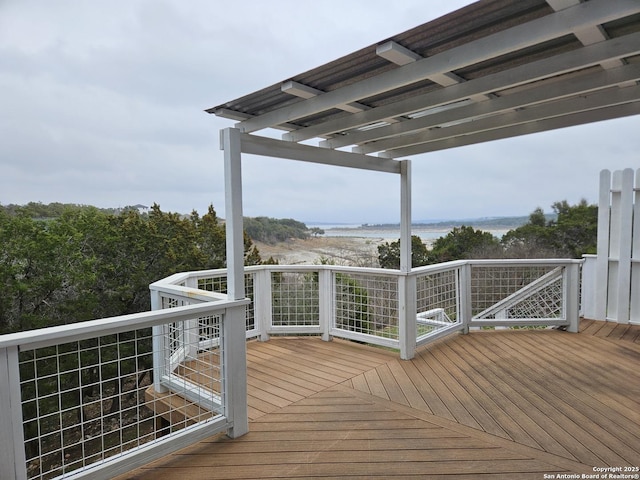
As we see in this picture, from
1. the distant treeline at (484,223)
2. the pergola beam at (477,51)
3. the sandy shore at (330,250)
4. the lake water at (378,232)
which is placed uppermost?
the pergola beam at (477,51)

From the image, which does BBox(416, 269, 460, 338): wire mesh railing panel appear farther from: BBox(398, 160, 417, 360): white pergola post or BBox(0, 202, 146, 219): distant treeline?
BBox(0, 202, 146, 219): distant treeline

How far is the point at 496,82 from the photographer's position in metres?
2.32

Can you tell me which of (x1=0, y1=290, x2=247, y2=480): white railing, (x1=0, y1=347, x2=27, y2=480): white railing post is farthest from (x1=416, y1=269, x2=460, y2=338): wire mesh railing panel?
(x1=0, y1=347, x2=27, y2=480): white railing post

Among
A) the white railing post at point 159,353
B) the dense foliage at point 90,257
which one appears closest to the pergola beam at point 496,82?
the white railing post at point 159,353

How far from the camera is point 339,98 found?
2516mm

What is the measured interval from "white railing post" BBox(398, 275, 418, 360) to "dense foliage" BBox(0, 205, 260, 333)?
9.98 metres

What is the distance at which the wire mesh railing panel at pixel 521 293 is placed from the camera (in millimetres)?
5164

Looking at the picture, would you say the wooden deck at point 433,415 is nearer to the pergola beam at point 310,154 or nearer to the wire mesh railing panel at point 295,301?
the wire mesh railing panel at point 295,301

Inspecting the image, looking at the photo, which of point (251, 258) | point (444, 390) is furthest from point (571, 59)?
point (251, 258)

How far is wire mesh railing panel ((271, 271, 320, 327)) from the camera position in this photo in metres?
4.89

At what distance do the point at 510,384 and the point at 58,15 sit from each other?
16.6m

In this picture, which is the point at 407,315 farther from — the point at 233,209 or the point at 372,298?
the point at 233,209

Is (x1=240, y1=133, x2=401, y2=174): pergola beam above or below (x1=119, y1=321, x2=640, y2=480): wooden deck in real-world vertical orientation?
above

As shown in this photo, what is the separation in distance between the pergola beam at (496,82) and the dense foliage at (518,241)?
36.8 feet
